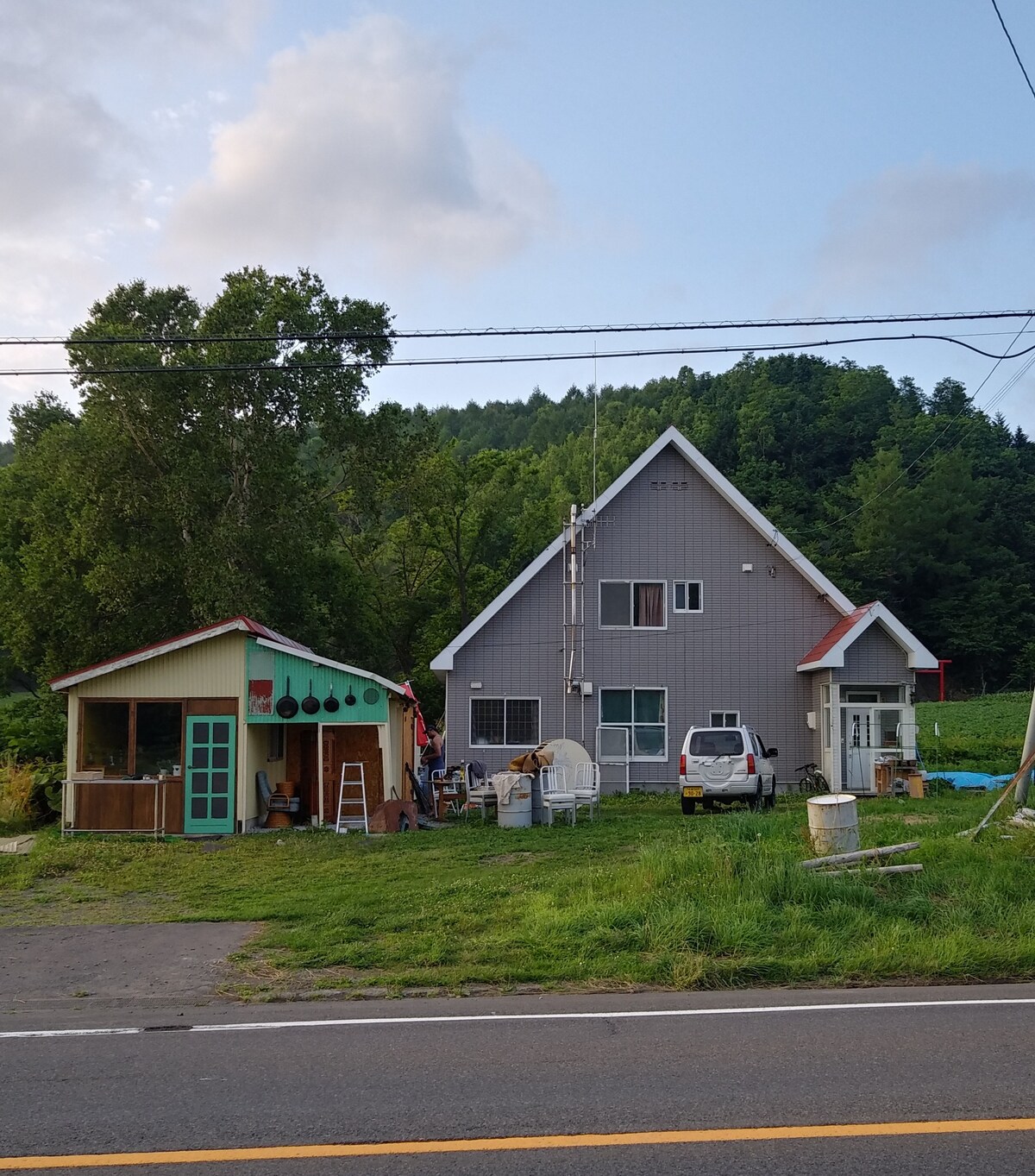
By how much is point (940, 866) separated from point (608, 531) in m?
17.3

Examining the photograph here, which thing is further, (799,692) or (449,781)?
(799,692)

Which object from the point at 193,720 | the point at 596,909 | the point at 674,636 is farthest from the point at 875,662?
the point at 596,909

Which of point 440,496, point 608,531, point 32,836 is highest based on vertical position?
point 440,496

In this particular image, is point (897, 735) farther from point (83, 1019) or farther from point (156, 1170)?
point (156, 1170)

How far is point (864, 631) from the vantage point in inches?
1037

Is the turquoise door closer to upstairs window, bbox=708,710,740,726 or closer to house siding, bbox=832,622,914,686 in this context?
upstairs window, bbox=708,710,740,726

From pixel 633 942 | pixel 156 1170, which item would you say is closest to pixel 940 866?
pixel 633 942

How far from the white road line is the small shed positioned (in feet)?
42.4

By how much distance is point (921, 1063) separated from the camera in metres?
6.44

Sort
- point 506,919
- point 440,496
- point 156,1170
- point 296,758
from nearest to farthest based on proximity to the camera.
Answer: point 156,1170
point 506,919
point 296,758
point 440,496

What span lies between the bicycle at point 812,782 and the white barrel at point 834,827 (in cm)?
1374

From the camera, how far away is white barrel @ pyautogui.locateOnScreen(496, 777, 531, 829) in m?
20.9

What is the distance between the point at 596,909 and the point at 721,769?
11839mm

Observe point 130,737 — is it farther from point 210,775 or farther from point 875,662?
point 875,662
